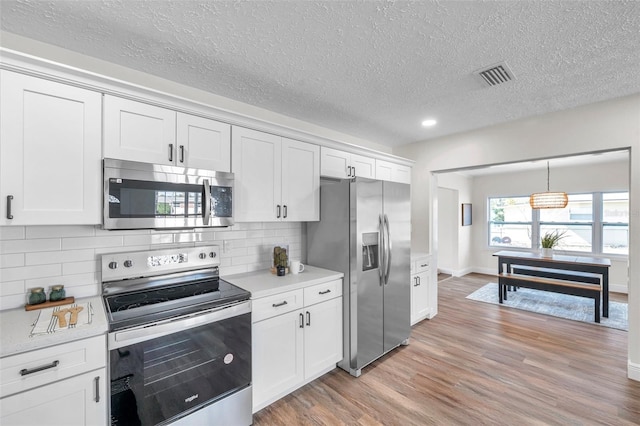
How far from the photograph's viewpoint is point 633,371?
2584 mm

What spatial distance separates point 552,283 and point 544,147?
2758mm

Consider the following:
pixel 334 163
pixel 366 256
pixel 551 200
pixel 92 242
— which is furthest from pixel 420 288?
pixel 92 242

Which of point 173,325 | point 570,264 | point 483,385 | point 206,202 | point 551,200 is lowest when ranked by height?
point 483,385

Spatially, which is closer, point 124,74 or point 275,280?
point 124,74

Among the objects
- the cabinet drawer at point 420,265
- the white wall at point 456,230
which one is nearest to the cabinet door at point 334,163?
the cabinet drawer at point 420,265

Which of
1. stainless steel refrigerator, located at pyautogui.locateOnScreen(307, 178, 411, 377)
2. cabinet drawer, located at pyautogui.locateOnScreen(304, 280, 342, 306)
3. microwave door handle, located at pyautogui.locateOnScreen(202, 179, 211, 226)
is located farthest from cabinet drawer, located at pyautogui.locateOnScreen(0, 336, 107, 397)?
stainless steel refrigerator, located at pyautogui.locateOnScreen(307, 178, 411, 377)

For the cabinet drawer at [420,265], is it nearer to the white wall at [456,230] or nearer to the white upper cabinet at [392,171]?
the white upper cabinet at [392,171]

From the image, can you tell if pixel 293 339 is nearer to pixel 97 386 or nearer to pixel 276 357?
pixel 276 357

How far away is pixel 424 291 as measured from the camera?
155 inches

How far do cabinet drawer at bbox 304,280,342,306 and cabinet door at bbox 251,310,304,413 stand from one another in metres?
0.15

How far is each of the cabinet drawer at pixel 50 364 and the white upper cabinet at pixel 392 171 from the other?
3.08m

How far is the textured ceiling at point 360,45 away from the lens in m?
1.50

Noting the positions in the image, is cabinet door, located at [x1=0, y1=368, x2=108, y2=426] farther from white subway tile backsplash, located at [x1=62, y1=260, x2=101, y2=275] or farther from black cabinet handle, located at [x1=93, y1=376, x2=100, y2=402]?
white subway tile backsplash, located at [x1=62, y1=260, x2=101, y2=275]

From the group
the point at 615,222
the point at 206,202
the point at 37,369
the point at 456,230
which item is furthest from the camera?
the point at 456,230
